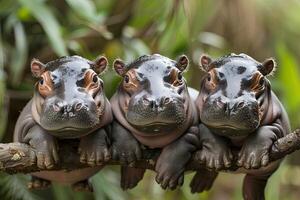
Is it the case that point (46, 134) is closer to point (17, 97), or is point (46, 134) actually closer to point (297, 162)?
point (17, 97)

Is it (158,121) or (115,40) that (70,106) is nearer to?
(158,121)

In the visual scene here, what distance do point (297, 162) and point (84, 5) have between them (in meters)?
1.56

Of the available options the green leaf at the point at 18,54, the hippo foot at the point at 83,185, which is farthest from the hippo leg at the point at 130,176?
the green leaf at the point at 18,54

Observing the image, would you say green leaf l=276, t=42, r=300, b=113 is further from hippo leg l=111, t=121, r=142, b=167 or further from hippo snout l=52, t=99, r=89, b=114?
hippo snout l=52, t=99, r=89, b=114

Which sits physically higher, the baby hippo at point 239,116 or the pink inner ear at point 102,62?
the pink inner ear at point 102,62

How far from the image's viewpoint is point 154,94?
119 centimetres

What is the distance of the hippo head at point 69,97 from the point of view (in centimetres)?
116

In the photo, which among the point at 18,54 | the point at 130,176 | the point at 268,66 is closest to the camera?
A: the point at 268,66

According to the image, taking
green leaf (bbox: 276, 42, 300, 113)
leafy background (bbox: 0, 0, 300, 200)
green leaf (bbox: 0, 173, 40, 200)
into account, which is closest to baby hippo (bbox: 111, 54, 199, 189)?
leafy background (bbox: 0, 0, 300, 200)

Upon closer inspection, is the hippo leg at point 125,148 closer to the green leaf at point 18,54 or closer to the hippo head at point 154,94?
the hippo head at point 154,94

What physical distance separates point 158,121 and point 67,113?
0.51ft

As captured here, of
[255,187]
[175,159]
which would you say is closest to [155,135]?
[175,159]

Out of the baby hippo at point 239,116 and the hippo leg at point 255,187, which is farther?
the hippo leg at point 255,187

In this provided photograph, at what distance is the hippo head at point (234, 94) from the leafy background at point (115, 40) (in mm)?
604
